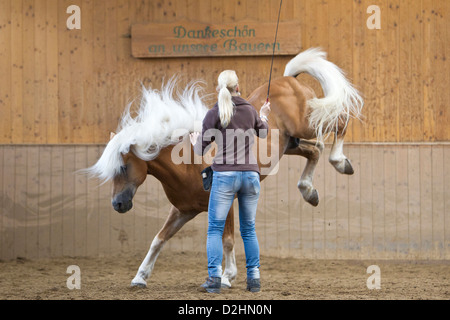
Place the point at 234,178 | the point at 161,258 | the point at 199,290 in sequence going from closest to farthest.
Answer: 1. the point at 234,178
2. the point at 199,290
3. the point at 161,258

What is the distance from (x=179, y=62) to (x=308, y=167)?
2.63 metres

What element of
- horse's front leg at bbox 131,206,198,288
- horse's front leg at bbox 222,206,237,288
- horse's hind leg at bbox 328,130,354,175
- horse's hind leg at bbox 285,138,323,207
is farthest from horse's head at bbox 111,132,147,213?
horse's hind leg at bbox 328,130,354,175

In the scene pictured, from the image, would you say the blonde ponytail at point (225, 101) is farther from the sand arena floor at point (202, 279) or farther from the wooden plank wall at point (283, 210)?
the wooden plank wall at point (283, 210)

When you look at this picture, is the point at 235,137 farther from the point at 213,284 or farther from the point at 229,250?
the point at 229,250

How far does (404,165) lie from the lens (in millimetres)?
6801

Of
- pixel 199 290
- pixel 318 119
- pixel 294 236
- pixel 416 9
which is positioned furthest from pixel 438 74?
pixel 199 290

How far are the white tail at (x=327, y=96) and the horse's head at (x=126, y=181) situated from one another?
4.42ft

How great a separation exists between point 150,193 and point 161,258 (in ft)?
2.38

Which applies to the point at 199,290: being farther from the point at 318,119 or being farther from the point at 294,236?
the point at 294,236

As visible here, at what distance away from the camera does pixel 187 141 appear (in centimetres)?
436

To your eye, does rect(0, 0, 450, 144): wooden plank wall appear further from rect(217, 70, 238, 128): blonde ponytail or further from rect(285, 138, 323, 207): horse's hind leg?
rect(217, 70, 238, 128): blonde ponytail

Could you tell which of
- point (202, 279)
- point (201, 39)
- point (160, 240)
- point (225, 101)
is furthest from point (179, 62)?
point (225, 101)

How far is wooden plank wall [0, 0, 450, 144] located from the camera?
22.3ft

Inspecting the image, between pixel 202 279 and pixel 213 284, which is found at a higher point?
pixel 213 284
